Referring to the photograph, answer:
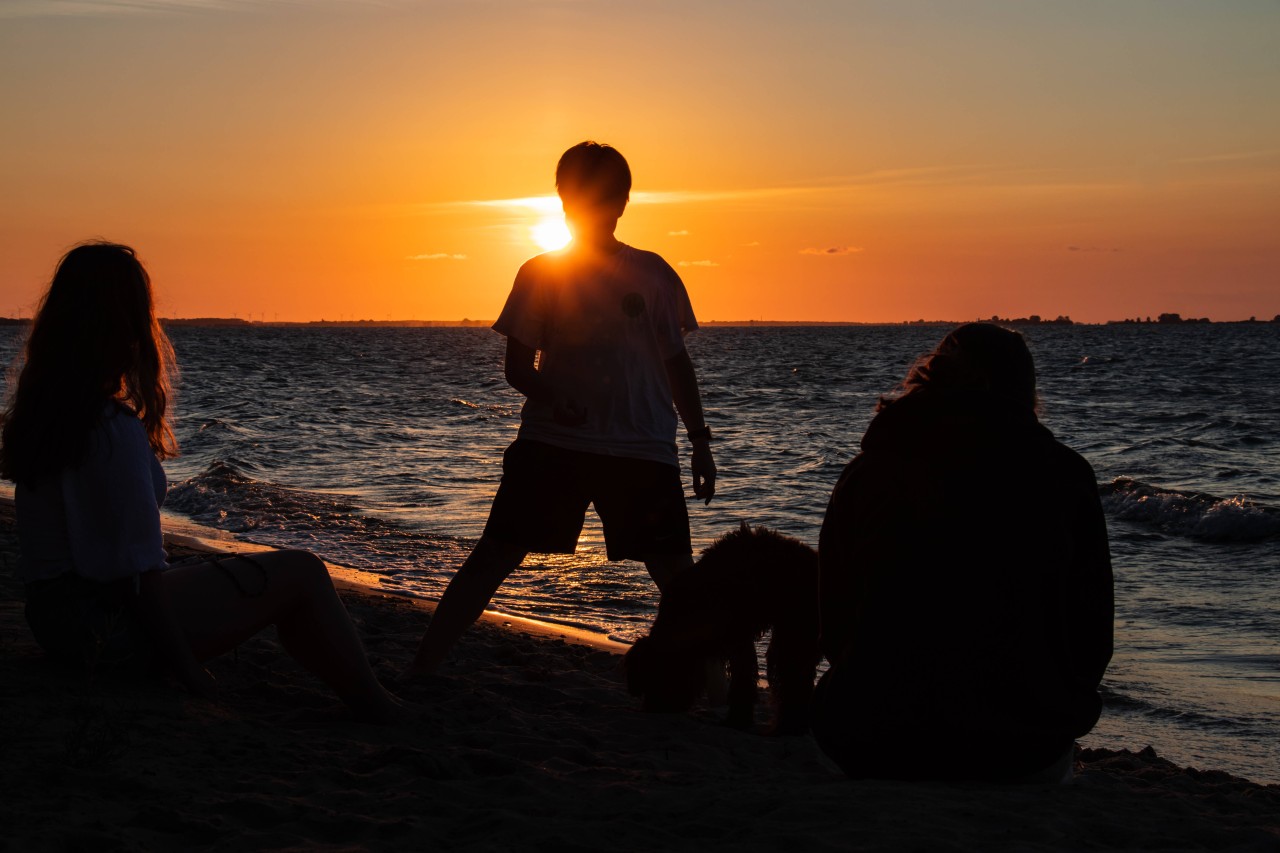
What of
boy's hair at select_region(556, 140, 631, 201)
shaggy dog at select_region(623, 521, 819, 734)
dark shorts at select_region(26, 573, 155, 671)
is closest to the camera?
dark shorts at select_region(26, 573, 155, 671)

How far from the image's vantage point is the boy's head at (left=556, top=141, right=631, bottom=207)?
4.02 metres

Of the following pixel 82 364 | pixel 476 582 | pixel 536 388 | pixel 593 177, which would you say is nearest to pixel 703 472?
pixel 536 388

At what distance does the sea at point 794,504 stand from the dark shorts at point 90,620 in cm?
118

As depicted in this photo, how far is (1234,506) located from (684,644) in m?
9.17

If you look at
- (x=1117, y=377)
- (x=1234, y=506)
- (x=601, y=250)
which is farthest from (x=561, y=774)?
(x=1117, y=377)

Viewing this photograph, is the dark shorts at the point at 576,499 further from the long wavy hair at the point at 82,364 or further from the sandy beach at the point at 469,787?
the long wavy hair at the point at 82,364

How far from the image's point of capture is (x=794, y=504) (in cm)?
1234

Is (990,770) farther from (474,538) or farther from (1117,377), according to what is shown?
(1117,377)

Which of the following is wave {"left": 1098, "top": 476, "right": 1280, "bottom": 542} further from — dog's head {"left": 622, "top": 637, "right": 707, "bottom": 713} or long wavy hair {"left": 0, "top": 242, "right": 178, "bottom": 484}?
long wavy hair {"left": 0, "top": 242, "right": 178, "bottom": 484}

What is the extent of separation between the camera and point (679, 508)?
13.8 ft

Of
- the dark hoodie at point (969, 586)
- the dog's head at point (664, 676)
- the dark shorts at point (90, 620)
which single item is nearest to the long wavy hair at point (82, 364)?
the dark shorts at point (90, 620)

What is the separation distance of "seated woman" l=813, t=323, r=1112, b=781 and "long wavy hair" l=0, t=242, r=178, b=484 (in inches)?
78.8

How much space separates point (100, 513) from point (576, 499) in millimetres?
1566

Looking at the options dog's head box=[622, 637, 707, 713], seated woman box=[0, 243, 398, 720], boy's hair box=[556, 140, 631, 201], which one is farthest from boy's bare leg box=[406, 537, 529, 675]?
boy's hair box=[556, 140, 631, 201]
